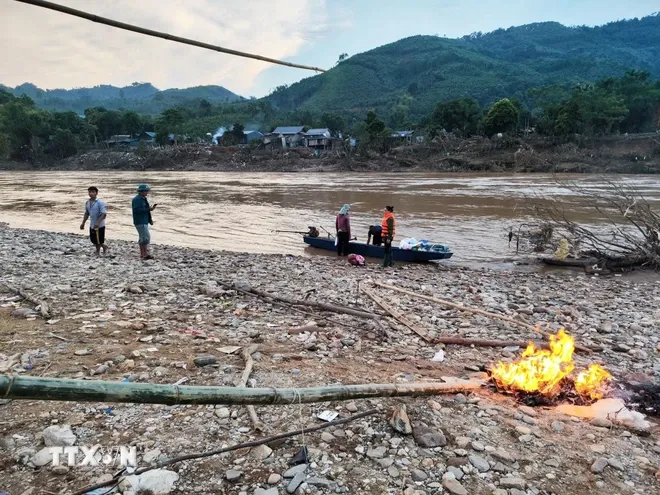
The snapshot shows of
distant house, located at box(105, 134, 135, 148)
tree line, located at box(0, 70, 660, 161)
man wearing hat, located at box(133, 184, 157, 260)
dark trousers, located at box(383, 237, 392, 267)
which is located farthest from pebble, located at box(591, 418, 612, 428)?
distant house, located at box(105, 134, 135, 148)

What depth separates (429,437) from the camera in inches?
145

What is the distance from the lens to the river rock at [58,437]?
3.31 meters

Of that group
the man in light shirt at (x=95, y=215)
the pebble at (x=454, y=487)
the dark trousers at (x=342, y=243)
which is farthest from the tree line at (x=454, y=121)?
the pebble at (x=454, y=487)

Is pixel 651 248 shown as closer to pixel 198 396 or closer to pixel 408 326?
pixel 408 326

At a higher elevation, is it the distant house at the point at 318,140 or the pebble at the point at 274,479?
the distant house at the point at 318,140

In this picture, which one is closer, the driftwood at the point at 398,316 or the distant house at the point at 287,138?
the driftwood at the point at 398,316

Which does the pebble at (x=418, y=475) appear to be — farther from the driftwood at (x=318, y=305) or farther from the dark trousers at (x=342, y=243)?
the dark trousers at (x=342, y=243)

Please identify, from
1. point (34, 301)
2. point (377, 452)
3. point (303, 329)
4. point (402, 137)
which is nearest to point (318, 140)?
point (402, 137)

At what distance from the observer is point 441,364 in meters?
5.52

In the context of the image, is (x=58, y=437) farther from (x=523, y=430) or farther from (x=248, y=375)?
(x=523, y=430)

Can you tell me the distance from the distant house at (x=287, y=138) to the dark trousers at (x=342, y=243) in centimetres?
7282

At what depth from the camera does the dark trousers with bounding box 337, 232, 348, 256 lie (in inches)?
582

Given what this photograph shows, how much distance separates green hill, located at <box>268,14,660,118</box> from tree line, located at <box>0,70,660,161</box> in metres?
29.9

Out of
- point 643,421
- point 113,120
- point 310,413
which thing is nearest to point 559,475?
point 643,421
